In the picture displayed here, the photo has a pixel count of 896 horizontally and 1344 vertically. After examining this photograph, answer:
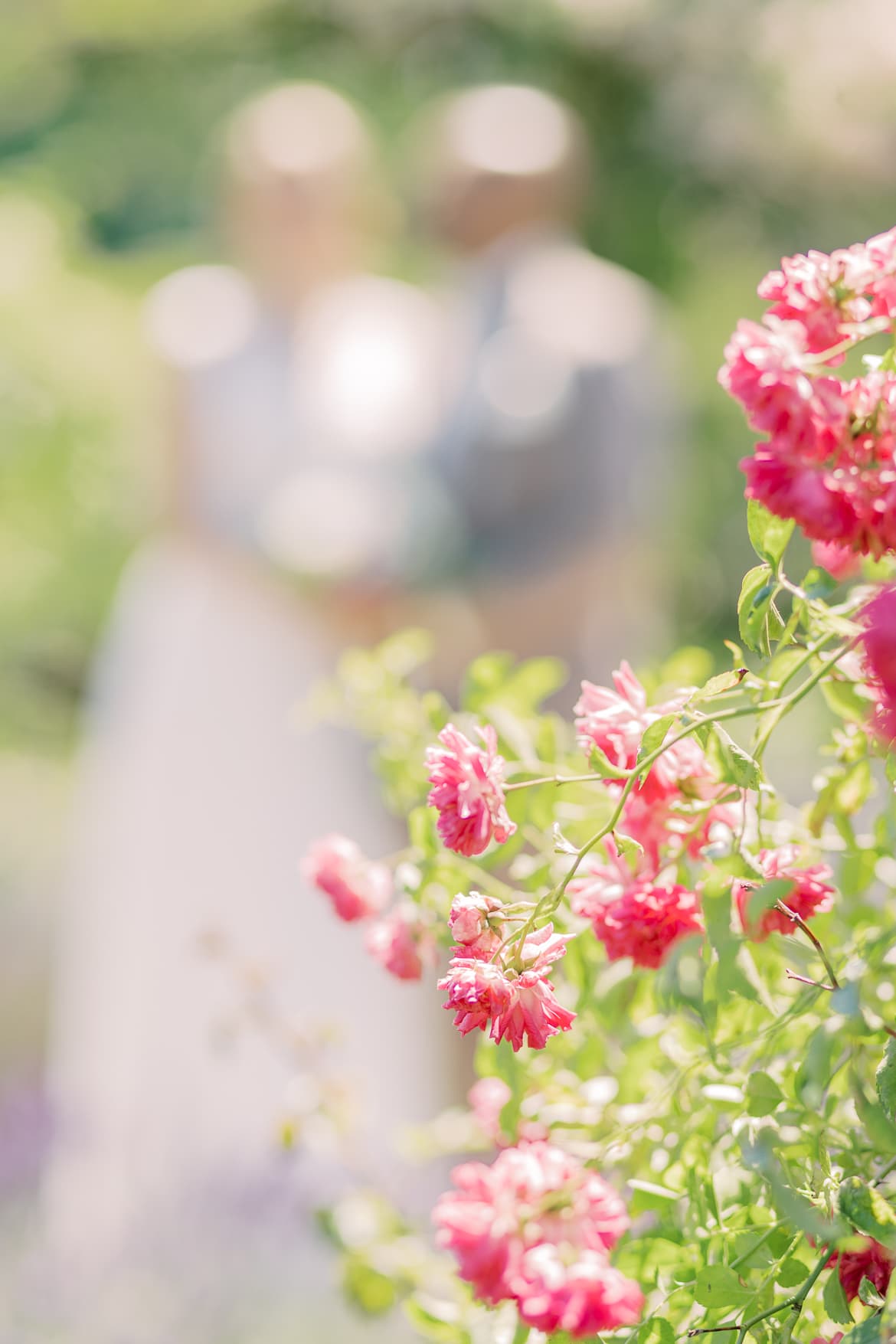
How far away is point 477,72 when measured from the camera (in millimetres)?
3398

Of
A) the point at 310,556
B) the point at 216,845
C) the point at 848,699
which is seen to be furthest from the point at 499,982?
the point at 216,845

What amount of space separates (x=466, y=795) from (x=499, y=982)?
0.03 metres

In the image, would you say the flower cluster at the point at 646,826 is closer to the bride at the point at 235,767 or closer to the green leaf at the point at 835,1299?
the green leaf at the point at 835,1299

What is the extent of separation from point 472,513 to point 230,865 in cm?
43

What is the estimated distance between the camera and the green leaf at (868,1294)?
26 cm

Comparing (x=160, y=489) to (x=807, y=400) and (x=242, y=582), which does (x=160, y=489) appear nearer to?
(x=242, y=582)

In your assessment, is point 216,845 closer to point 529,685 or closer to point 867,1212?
point 529,685

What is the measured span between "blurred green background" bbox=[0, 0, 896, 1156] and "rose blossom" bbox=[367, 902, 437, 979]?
6.99 ft

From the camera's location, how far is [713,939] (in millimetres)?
234

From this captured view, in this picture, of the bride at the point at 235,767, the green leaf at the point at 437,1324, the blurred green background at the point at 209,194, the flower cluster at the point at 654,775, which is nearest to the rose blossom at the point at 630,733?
the flower cluster at the point at 654,775

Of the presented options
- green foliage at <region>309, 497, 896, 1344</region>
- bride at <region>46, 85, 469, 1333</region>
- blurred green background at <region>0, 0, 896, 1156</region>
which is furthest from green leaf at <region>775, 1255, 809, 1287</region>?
blurred green background at <region>0, 0, 896, 1156</region>

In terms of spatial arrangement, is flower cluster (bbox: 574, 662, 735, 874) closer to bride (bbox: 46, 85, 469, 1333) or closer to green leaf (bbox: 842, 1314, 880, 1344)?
green leaf (bbox: 842, 1314, 880, 1344)

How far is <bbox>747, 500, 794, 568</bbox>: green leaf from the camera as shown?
26 cm

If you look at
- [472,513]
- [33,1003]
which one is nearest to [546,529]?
[472,513]
